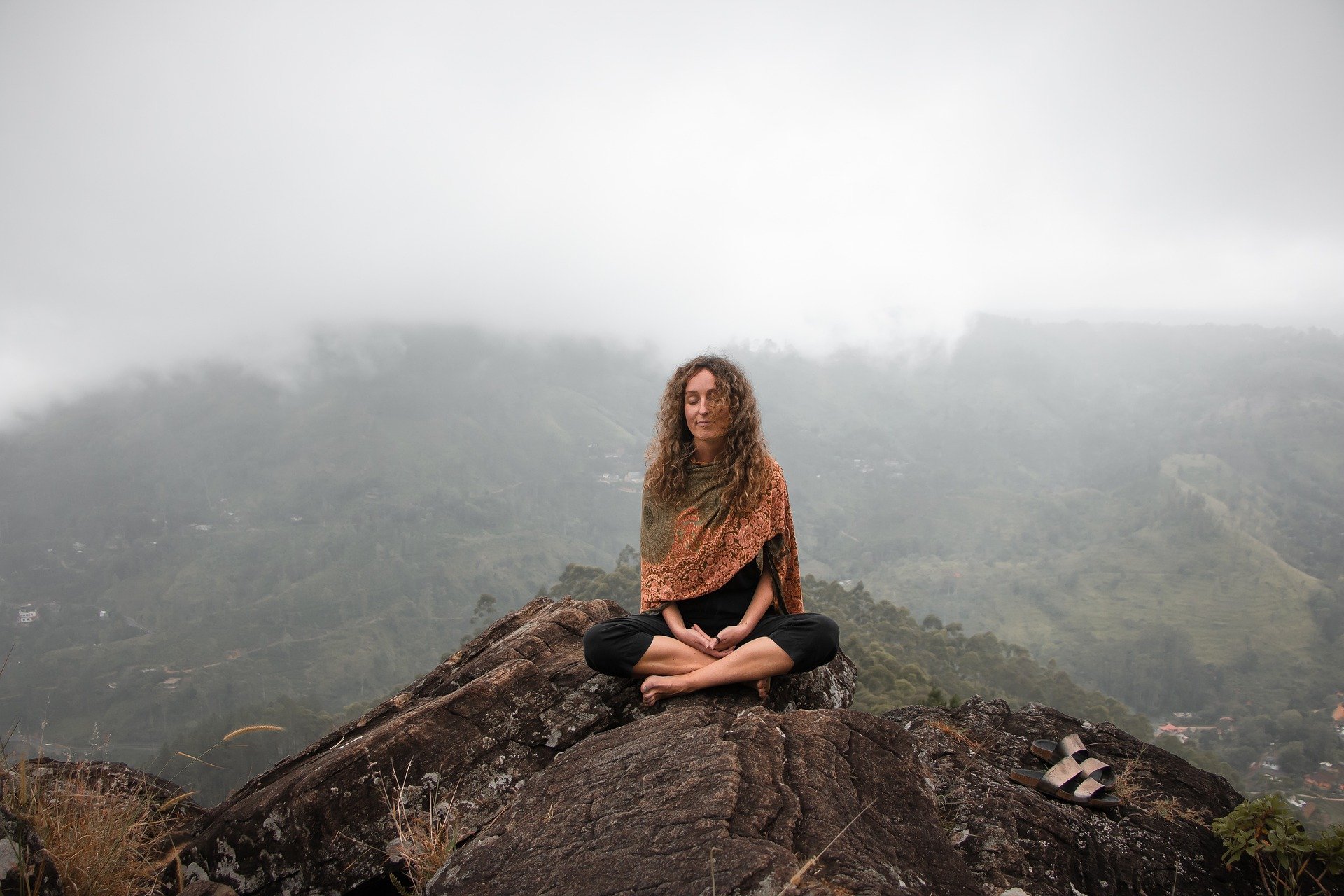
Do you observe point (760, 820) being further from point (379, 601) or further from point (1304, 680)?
point (379, 601)

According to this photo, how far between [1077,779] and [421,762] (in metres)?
4.52

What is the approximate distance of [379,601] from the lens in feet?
500

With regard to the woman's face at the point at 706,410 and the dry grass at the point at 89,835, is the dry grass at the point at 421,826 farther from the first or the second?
the woman's face at the point at 706,410

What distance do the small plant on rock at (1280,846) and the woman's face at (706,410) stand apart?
13.2ft

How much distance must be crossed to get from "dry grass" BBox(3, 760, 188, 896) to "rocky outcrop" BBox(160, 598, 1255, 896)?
0.52 metres

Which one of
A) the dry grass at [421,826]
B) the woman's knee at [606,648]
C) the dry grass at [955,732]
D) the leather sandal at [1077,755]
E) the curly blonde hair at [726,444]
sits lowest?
the dry grass at [955,732]

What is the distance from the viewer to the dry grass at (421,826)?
3.81 metres

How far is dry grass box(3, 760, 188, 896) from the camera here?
3.41 metres

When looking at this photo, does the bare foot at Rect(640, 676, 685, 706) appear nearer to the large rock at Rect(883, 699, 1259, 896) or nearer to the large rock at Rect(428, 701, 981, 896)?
the large rock at Rect(428, 701, 981, 896)

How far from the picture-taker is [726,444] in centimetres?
572

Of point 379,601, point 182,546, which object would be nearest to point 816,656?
point 379,601

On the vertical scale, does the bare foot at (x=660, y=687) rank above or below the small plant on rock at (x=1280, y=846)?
above

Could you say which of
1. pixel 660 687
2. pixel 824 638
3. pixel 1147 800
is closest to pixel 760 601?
pixel 824 638

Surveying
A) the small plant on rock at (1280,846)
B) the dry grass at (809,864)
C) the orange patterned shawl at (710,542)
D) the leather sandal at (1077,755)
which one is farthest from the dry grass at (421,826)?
the small plant on rock at (1280,846)
